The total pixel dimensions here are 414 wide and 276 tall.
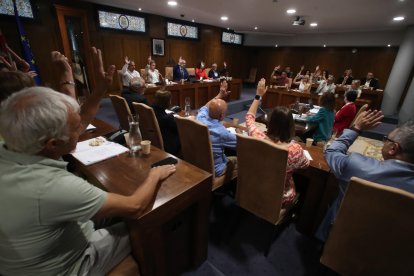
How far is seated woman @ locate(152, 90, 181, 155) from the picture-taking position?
2.21m

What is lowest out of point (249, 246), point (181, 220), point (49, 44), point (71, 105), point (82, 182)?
point (249, 246)

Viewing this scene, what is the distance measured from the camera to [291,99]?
5.53 meters

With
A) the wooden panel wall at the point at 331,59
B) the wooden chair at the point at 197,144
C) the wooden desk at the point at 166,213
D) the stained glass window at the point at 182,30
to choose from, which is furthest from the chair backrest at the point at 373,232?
the wooden panel wall at the point at 331,59

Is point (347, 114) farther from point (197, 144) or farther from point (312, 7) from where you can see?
point (312, 7)

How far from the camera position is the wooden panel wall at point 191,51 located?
4.93 m

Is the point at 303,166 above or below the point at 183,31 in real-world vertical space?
below

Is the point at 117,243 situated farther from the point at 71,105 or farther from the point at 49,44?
the point at 49,44

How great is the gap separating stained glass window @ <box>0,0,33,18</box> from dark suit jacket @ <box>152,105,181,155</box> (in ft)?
15.8

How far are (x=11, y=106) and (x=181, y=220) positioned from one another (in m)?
0.94

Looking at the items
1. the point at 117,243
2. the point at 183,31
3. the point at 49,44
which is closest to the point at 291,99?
the point at 183,31

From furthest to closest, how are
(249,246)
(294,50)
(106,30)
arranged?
(294,50) → (106,30) → (249,246)

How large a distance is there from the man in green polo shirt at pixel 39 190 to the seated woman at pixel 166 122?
4.60 feet

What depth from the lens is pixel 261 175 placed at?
143 cm

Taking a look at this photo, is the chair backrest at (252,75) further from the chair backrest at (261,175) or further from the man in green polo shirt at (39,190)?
the man in green polo shirt at (39,190)
